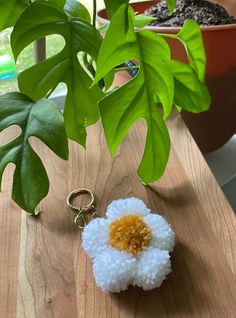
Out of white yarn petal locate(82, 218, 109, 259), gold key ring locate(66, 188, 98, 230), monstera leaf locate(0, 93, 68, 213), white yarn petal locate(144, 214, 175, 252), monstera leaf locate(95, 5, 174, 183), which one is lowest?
gold key ring locate(66, 188, 98, 230)

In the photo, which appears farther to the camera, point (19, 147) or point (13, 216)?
point (13, 216)

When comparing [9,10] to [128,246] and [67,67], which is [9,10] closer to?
[67,67]

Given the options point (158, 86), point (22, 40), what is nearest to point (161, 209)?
point (158, 86)

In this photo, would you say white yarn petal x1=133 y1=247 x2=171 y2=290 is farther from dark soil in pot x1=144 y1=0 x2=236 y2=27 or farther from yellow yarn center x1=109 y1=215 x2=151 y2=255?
dark soil in pot x1=144 y1=0 x2=236 y2=27

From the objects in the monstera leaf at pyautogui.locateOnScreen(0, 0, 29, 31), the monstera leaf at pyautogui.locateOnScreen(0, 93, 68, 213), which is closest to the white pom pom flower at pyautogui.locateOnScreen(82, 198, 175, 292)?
the monstera leaf at pyautogui.locateOnScreen(0, 93, 68, 213)

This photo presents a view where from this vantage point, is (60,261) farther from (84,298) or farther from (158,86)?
(158,86)

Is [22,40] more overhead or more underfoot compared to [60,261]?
more overhead
